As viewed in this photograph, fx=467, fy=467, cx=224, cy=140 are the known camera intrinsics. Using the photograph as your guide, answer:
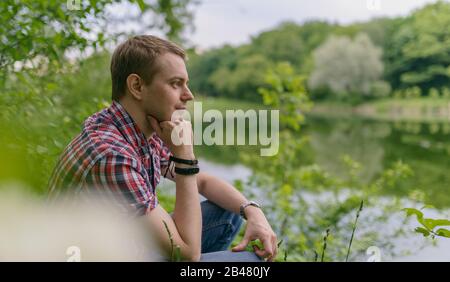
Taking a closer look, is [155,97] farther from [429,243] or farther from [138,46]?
[429,243]

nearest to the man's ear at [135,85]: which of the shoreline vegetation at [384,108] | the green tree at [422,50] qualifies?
the shoreline vegetation at [384,108]

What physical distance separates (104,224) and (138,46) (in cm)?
81

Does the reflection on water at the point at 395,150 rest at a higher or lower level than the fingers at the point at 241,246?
lower

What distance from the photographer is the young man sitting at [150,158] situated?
1219 millimetres

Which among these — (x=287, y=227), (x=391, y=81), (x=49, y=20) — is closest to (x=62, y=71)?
(x=49, y=20)

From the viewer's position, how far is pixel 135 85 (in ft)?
4.62

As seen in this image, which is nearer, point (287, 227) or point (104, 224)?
point (104, 224)

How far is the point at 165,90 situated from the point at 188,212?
0.38 m

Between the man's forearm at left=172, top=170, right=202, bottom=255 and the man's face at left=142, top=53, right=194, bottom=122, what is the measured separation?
0.23 metres

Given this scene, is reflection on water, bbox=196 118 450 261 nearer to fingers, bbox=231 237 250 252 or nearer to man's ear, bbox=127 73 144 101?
fingers, bbox=231 237 250 252

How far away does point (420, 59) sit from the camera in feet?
81.5
